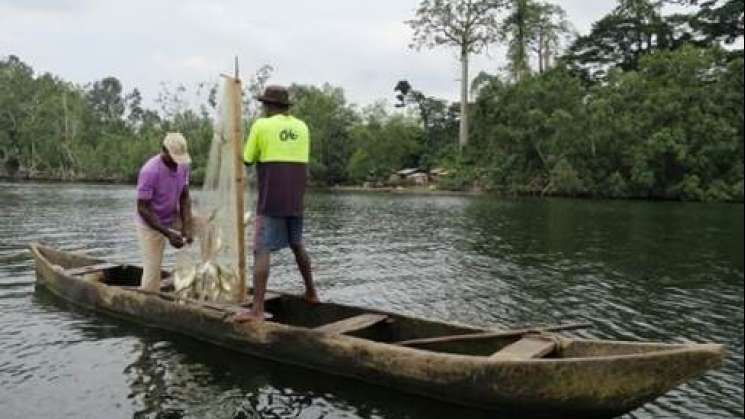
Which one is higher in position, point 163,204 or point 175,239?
point 163,204

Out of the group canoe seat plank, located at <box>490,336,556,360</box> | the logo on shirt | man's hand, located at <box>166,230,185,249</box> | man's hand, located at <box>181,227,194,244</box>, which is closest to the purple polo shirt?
man's hand, located at <box>181,227,194,244</box>

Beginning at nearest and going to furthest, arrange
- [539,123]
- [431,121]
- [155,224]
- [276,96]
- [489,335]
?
[489,335], [276,96], [155,224], [539,123], [431,121]

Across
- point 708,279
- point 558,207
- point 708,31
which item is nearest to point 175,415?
point 708,279

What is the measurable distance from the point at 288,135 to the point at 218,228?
7.41ft

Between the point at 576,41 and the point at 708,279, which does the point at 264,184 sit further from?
the point at 576,41

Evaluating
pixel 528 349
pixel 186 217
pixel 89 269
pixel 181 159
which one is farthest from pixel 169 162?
pixel 528 349

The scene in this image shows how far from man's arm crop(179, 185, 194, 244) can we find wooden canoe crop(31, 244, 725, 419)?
3.09 ft

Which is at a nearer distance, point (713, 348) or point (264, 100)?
point (713, 348)

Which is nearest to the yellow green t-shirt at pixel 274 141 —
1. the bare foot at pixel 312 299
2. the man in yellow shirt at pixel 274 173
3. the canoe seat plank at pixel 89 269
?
the man in yellow shirt at pixel 274 173

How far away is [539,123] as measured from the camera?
58156mm

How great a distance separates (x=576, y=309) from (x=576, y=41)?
207 feet

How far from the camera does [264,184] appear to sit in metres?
9.13

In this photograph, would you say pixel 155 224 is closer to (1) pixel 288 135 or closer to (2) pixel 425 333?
(1) pixel 288 135

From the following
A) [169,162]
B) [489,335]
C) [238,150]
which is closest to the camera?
[489,335]
